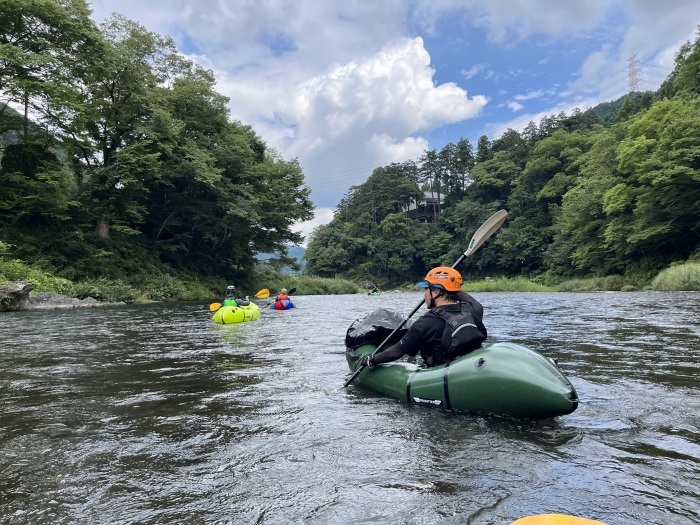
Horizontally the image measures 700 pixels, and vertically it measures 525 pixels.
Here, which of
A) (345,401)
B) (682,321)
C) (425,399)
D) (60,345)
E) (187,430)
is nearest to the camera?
(187,430)

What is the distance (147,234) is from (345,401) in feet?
83.5

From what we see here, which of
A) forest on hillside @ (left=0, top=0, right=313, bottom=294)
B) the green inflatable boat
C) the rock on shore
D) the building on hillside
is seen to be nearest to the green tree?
forest on hillside @ (left=0, top=0, right=313, bottom=294)

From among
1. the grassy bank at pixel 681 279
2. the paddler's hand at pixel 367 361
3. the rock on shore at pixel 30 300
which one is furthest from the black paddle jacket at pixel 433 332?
the grassy bank at pixel 681 279

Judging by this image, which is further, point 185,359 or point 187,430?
point 185,359

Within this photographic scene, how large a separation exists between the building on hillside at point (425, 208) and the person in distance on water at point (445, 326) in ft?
217

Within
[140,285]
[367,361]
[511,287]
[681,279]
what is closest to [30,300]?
[140,285]

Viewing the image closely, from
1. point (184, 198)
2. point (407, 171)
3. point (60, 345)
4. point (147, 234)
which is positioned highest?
point (407, 171)

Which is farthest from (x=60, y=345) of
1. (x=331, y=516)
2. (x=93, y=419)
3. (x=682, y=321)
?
Answer: (x=682, y=321)

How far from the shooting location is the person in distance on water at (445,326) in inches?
168

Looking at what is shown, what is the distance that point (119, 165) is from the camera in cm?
2083

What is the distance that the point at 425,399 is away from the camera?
4219 millimetres

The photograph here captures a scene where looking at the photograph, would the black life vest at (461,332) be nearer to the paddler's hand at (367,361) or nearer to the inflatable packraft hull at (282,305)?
the paddler's hand at (367,361)

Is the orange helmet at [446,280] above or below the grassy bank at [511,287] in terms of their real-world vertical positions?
above

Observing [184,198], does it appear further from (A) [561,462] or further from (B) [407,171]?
(B) [407,171]
